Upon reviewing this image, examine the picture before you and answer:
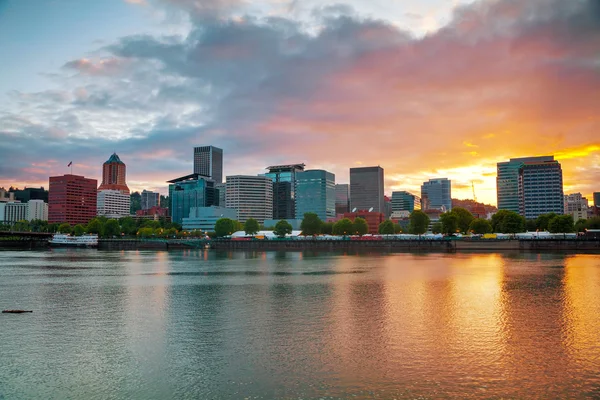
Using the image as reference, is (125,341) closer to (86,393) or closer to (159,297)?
(86,393)

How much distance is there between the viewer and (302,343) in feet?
112

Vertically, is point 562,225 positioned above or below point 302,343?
above

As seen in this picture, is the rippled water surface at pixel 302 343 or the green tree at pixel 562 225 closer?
the rippled water surface at pixel 302 343

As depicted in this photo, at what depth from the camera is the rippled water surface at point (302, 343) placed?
2531cm

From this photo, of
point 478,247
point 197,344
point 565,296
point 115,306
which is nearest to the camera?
point 197,344

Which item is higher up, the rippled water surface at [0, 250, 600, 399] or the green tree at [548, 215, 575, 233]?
the green tree at [548, 215, 575, 233]

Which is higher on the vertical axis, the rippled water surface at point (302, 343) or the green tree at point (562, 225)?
the green tree at point (562, 225)

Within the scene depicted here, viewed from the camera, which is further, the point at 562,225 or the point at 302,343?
the point at 562,225

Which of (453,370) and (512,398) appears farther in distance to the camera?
(453,370)

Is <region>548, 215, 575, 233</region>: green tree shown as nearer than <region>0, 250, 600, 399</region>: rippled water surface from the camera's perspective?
No

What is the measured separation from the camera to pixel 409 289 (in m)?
63.7

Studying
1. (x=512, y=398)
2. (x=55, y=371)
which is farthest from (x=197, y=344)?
(x=512, y=398)

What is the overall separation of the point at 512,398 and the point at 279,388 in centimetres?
1174

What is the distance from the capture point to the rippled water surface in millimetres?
25312
